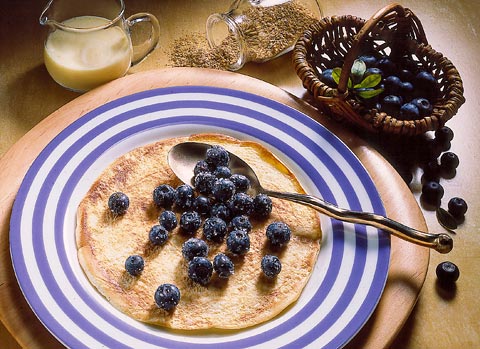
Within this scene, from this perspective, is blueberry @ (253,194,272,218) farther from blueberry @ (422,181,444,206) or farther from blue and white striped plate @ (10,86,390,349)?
blueberry @ (422,181,444,206)

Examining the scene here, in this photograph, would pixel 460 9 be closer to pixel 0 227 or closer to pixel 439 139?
pixel 439 139

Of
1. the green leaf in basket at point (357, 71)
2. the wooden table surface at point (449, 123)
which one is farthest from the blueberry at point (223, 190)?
the green leaf in basket at point (357, 71)

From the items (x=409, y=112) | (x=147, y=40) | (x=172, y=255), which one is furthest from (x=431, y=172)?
(x=147, y=40)

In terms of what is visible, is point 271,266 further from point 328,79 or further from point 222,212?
point 328,79

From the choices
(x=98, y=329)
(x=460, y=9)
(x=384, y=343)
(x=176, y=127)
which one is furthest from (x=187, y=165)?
(x=460, y=9)

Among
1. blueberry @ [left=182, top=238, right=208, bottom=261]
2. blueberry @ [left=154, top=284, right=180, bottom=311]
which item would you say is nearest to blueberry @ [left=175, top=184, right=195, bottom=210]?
blueberry @ [left=182, top=238, right=208, bottom=261]
